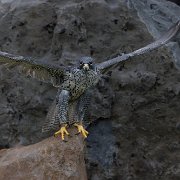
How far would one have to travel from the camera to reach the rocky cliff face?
29.0 ft

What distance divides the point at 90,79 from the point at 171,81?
71.9 inches

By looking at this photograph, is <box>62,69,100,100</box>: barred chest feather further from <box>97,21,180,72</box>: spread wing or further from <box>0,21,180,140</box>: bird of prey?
<box>97,21,180,72</box>: spread wing

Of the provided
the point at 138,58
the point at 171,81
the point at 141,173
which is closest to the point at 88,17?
the point at 138,58

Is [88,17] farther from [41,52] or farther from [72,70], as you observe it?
[72,70]

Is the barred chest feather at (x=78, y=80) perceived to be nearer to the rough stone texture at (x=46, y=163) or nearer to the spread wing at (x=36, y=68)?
the spread wing at (x=36, y=68)

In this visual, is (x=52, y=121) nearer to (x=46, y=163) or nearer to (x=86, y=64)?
(x=46, y=163)

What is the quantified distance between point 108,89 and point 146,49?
3.24 feet

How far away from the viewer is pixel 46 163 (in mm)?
7062

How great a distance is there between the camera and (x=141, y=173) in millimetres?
9008

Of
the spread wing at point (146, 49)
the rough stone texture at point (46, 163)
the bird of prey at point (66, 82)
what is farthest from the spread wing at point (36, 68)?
the rough stone texture at point (46, 163)

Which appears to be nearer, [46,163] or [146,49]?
[46,163]

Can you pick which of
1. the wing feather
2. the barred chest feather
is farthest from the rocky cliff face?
the barred chest feather

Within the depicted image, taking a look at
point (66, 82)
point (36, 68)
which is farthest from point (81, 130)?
point (36, 68)

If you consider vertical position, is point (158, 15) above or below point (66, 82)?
below
